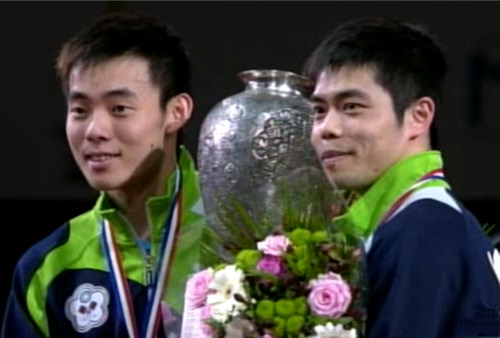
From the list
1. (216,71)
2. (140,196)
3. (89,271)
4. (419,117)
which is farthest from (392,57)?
(216,71)

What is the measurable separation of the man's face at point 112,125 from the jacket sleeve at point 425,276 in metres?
0.88

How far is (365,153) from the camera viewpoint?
4164 mm

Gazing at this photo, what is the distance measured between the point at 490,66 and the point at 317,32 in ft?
2.02

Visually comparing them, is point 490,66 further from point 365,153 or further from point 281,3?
point 365,153

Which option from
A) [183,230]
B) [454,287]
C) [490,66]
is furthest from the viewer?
[490,66]

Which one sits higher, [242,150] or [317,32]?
[317,32]

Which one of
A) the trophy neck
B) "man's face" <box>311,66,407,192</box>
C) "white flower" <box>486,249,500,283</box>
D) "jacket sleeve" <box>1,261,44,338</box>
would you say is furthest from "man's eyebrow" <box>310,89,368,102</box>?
"jacket sleeve" <box>1,261,44,338</box>

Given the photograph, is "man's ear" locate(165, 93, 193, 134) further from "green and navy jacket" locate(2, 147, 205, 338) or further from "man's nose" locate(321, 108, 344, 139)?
"man's nose" locate(321, 108, 344, 139)

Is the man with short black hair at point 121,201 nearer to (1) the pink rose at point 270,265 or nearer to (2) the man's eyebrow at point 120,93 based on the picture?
(2) the man's eyebrow at point 120,93

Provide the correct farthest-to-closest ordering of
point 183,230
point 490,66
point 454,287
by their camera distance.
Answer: point 490,66 → point 183,230 → point 454,287

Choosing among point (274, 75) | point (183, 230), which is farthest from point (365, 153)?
point (183, 230)

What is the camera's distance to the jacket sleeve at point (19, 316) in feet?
15.8

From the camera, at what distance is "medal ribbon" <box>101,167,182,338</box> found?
4.69 m

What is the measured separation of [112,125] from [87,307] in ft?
1.55
